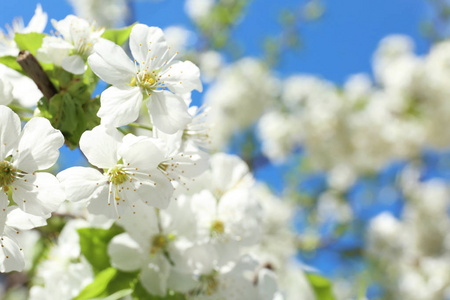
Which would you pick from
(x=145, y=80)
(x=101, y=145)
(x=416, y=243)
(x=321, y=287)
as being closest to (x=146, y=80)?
(x=145, y=80)

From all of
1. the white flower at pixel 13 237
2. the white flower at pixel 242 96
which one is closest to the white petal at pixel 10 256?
the white flower at pixel 13 237

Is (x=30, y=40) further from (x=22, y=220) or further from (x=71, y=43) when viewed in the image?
(x=22, y=220)

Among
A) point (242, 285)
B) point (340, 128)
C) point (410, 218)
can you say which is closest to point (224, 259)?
point (242, 285)

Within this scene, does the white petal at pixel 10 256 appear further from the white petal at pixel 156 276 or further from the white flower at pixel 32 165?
the white petal at pixel 156 276

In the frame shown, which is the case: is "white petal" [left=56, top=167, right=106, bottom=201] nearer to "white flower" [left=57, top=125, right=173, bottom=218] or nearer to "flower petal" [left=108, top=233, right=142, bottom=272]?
"white flower" [left=57, top=125, right=173, bottom=218]

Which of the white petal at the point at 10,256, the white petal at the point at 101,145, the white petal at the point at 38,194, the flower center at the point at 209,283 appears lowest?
the white petal at the point at 10,256

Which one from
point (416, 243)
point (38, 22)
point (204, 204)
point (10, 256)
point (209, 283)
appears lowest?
point (10, 256)

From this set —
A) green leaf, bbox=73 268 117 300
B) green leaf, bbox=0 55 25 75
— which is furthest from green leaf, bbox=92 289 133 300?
green leaf, bbox=0 55 25 75
